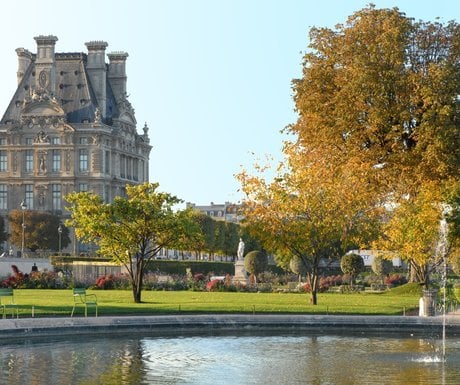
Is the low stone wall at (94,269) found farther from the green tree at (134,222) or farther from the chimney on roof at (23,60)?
the chimney on roof at (23,60)

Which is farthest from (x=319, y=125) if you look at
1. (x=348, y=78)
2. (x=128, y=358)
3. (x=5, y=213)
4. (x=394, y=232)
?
(x=5, y=213)

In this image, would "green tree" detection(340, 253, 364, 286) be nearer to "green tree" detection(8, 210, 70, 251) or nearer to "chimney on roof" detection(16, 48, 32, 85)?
"green tree" detection(8, 210, 70, 251)

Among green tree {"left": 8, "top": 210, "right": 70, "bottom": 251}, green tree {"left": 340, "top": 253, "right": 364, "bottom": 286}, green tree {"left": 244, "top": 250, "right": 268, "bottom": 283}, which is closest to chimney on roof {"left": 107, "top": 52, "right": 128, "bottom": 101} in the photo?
green tree {"left": 8, "top": 210, "right": 70, "bottom": 251}

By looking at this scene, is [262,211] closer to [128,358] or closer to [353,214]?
[353,214]

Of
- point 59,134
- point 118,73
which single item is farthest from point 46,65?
point 118,73

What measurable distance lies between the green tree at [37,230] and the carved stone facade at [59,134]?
31.1 feet

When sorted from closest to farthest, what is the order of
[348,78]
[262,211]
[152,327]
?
[152,327] → [262,211] → [348,78]

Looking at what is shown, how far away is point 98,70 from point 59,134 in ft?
30.9

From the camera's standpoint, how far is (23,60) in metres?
109

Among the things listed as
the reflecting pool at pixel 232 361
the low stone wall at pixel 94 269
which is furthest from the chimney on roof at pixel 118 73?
the reflecting pool at pixel 232 361

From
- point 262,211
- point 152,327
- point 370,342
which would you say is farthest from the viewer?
point 262,211

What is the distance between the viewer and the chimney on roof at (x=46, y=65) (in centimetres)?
10306

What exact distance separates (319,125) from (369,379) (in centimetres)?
2160

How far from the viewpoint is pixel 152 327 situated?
21.8 meters
